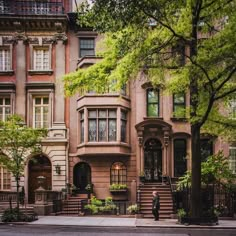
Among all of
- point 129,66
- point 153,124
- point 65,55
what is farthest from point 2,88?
point 129,66

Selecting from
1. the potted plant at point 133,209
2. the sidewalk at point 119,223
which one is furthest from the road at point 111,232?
the potted plant at point 133,209

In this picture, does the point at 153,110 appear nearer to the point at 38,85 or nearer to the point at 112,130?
the point at 112,130

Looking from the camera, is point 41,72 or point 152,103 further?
point 152,103

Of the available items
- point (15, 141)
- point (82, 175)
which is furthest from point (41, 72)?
point (15, 141)

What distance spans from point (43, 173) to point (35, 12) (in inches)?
445

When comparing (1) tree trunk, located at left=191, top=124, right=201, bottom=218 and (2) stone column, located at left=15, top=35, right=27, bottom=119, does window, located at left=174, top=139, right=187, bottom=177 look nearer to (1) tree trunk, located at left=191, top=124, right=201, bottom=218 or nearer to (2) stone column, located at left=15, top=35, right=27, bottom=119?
(2) stone column, located at left=15, top=35, right=27, bottom=119

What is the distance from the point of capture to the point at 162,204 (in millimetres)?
29641

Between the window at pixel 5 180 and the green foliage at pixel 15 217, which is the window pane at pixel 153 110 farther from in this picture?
the green foliage at pixel 15 217

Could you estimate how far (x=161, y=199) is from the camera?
3020 centimetres

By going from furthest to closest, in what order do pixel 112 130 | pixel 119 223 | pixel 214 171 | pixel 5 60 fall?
pixel 5 60, pixel 112 130, pixel 214 171, pixel 119 223

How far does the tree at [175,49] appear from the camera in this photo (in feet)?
55.5

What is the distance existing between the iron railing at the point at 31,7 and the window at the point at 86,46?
2.62 m

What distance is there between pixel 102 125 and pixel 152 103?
3.94 meters

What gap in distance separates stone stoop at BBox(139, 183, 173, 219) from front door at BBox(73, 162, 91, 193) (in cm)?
409
